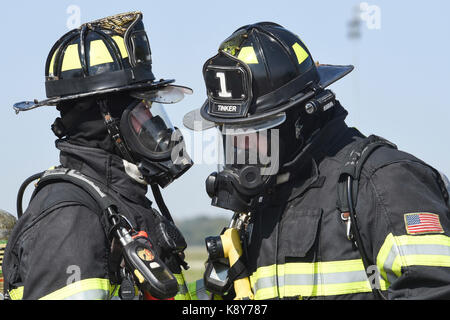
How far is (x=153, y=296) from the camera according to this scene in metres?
4.44

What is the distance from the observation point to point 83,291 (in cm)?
410

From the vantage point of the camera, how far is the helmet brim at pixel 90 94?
16.0 ft

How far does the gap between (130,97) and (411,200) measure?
6.97ft

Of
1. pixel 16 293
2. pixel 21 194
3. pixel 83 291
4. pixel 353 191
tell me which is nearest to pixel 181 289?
pixel 83 291

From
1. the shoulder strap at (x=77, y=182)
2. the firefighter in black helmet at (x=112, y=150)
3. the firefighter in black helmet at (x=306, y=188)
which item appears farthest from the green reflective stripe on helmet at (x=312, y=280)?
the shoulder strap at (x=77, y=182)

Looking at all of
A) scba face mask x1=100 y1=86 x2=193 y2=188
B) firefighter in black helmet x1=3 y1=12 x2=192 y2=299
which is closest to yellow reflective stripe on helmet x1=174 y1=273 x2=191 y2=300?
firefighter in black helmet x1=3 y1=12 x2=192 y2=299

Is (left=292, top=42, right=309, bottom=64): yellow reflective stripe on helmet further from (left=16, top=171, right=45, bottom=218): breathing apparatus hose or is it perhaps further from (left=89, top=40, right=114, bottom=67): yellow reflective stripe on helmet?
(left=16, top=171, right=45, bottom=218): breathing apparatus hose

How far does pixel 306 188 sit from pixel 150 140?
1.17 m

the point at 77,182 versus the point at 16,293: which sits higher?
the point at 77,182

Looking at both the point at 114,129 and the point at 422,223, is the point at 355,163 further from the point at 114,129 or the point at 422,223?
the point at 114,129

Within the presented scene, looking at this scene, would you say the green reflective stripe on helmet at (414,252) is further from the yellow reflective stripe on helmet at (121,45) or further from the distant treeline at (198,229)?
the distant treeline at (198,229)

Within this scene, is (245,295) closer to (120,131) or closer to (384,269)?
(384,269)

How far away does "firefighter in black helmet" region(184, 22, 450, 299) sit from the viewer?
12.9 feet
